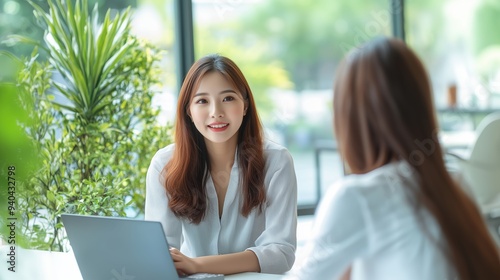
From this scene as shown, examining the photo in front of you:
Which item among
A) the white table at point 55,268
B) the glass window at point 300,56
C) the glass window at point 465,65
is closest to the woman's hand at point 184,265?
the white table at point 55,268

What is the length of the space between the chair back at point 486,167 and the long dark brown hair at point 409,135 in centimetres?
301

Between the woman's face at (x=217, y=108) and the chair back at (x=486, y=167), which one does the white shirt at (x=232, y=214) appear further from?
the chair back at (x=486, y=167)

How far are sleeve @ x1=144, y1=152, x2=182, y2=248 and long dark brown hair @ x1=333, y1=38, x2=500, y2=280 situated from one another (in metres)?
1.29

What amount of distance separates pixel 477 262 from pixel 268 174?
132 cm

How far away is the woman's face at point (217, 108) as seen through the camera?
9.00 ft

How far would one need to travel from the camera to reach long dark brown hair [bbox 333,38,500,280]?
1.51 meters

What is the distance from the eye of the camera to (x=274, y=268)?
99.9 inches

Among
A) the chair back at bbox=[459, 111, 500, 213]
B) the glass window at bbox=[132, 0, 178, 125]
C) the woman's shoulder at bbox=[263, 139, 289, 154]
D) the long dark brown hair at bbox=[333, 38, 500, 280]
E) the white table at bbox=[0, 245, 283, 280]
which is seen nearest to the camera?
the long dark brown hair at bbox=[333, 38, 500, 280]

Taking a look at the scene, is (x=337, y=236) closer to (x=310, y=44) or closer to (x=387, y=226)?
→ (x=387, y=226)

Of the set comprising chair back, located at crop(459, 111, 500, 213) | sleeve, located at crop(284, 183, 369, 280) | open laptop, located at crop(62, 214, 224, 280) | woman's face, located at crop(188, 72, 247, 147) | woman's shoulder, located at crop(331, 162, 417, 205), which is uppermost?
woman's face, located at crop(188, 72, 247, 147)

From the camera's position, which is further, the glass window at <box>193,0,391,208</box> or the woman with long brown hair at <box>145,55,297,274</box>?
the glass window at <box>193,0,391,208</box>

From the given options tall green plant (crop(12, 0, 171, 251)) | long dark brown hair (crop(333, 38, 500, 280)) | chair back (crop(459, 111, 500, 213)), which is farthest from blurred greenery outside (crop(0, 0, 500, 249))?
long dark brown hair (crop(333, 38, 500, 280))

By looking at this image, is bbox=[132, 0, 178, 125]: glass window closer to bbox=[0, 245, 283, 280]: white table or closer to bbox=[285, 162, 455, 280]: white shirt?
bbox=[0, 245, 283, 280]: white table

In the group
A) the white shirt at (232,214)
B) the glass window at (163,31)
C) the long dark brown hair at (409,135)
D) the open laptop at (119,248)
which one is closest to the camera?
the long dark brown hair at (409,135)
